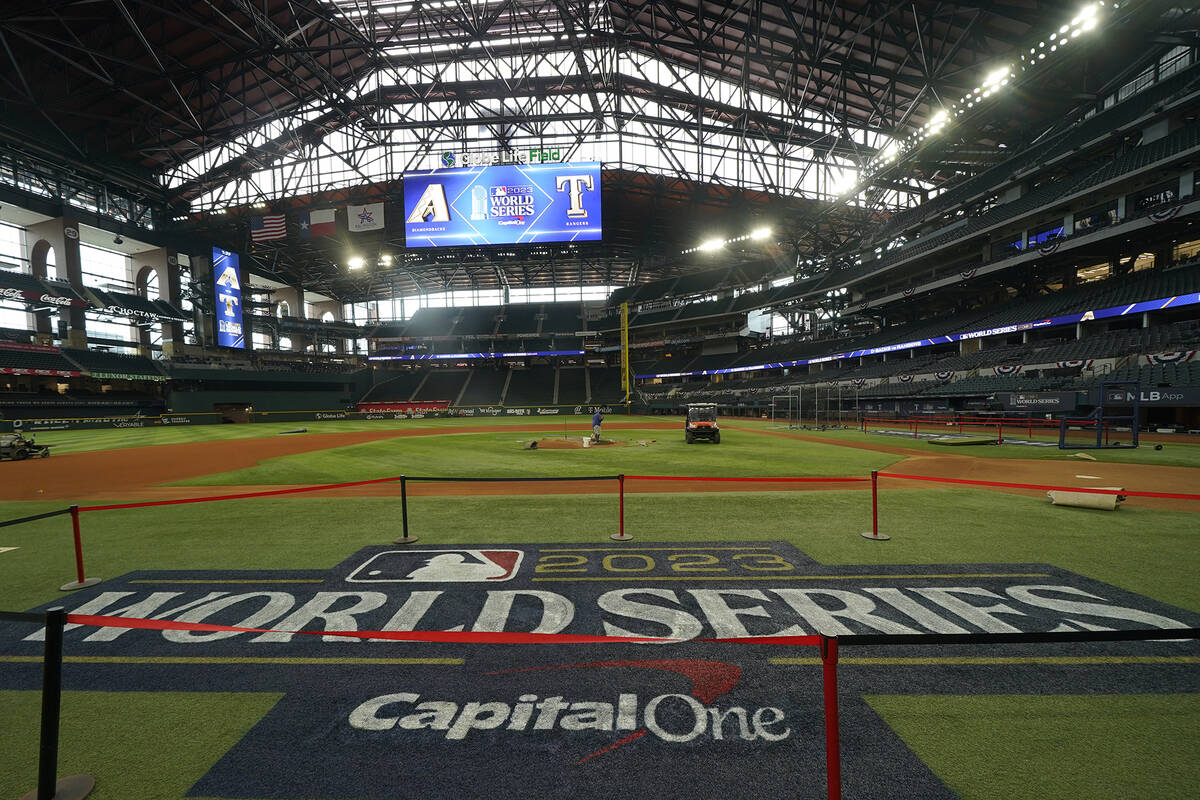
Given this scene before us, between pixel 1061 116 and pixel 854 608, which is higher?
pixel 1061 116

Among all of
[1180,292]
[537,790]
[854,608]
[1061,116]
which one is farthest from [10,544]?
[1061,116]

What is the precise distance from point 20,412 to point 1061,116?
273 feet

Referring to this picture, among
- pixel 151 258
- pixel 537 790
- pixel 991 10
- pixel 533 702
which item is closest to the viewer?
pixel 537 790

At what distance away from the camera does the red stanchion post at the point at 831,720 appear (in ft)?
5.91

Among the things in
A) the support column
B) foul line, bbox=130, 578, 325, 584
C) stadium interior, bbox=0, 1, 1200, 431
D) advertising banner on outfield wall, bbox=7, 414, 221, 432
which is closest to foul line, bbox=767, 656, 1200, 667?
foul line, bbox=130, 578, 325, 584

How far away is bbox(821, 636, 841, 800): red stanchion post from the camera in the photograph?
1801 millimetres

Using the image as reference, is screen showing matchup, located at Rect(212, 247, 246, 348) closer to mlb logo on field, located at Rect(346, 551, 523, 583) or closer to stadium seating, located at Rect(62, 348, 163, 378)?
stadium seating, located at Rect(62, 348, 163, 378)

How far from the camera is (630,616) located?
4359mm

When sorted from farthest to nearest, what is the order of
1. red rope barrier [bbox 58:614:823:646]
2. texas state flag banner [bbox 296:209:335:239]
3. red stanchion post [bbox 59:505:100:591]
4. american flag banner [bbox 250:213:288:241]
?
texas state flag banner [bbox 296:209:335:239]
american flag banner [bbox 250:213:288:241]
red stanchion post [bbox 59:505:100:591]
red rope barrier [bbox 58:614:823:646]

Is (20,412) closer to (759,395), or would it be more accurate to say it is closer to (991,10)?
(759,395)

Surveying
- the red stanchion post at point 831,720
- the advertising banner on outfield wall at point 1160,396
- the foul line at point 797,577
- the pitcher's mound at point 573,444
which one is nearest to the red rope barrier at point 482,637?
the foul line at point 797,577

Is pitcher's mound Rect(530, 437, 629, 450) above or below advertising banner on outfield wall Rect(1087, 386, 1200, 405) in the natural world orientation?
below

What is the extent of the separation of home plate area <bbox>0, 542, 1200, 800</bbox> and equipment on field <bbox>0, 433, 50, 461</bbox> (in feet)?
72.2

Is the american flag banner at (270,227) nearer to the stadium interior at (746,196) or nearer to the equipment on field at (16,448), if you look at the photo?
the stadium interior at (746,196)
